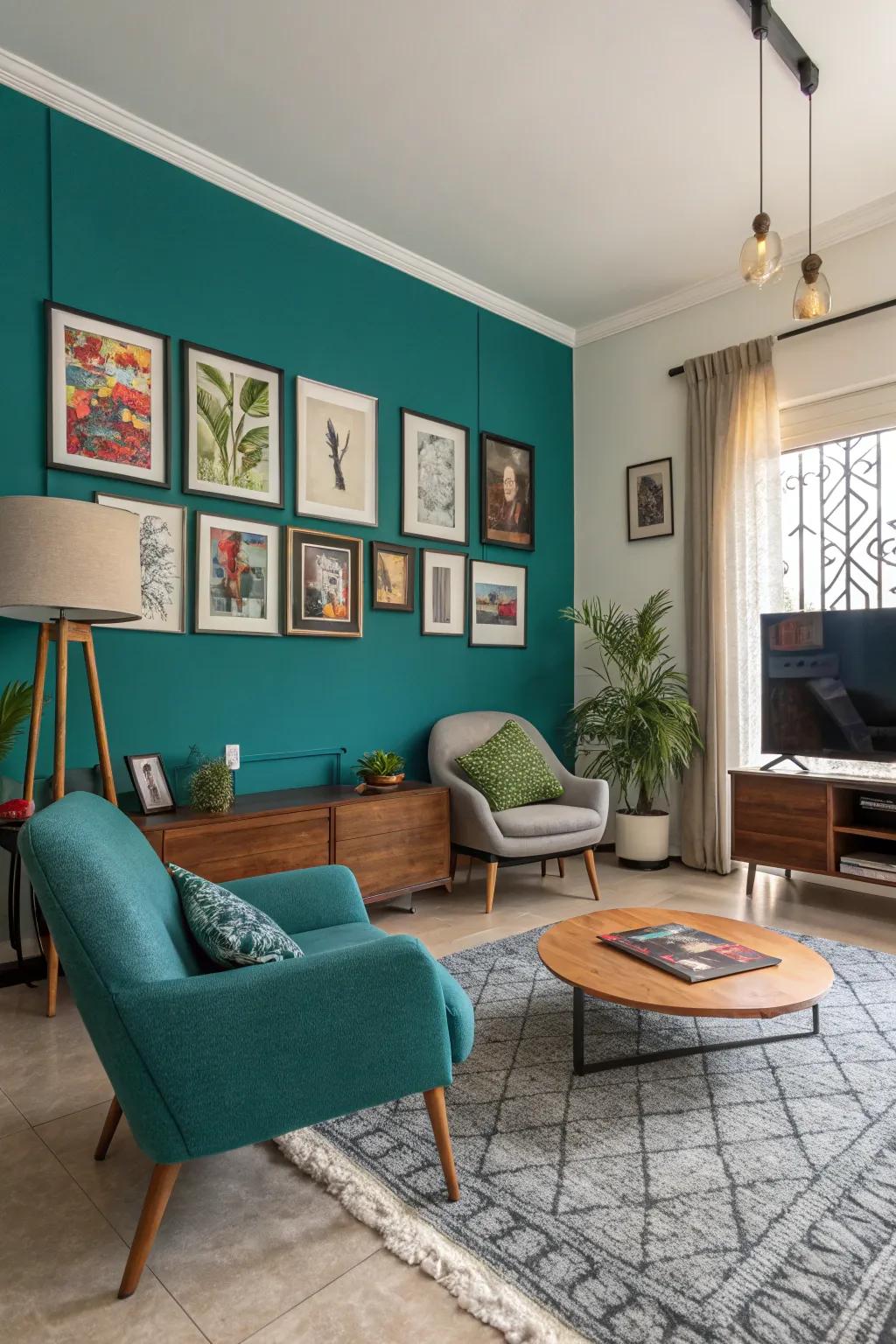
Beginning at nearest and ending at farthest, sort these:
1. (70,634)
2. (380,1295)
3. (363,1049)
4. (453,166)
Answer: (380,1295)
(363,1049)
(70,634)
(453,166)

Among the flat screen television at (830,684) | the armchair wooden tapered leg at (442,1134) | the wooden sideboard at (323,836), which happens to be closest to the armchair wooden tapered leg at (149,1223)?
the armchair wooden tapered leg at (442,1134)

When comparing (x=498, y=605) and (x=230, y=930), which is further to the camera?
(x=498, y=605)

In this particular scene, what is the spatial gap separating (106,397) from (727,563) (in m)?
3.26

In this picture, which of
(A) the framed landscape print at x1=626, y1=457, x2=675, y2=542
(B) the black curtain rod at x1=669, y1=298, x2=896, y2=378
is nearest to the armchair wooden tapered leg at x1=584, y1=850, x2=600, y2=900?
(A) the framed landscape print at x1=626, y1=457, x2=675, y2=542

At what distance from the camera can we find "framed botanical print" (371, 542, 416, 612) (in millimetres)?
4215

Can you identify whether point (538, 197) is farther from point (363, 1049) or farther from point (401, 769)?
point (363, 1049)

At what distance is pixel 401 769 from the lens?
4047 millimetres

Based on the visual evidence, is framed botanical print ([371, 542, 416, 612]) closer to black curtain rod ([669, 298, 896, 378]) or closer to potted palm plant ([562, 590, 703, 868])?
potted palm plant ([562, 590, 703, 868])

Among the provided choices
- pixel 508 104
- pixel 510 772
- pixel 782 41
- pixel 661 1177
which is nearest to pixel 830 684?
pixel 510 772

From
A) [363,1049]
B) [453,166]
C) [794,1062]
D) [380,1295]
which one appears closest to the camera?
[380,1295]

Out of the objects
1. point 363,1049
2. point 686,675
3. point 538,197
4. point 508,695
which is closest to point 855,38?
point 538,197

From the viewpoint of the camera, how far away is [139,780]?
10.3 ft

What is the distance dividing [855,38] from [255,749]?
3635mm

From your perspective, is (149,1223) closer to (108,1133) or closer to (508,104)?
(108,1133)
